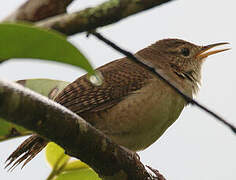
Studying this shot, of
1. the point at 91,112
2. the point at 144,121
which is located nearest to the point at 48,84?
the point at 91,112

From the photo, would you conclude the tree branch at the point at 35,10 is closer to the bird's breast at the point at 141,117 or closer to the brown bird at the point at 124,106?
the brown bird at the point at 124,106

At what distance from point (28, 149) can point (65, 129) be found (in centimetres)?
135

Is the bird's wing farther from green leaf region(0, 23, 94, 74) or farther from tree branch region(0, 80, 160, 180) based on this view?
green leaf region(0, 23, 94, 74)

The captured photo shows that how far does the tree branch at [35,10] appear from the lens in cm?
227

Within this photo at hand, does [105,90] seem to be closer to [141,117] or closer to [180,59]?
[141,117]

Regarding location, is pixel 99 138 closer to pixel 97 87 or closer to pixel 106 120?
pixel 106 120

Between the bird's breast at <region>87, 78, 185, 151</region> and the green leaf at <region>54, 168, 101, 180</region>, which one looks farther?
the bird's breast at <region>87, 78, 185, 151</region>

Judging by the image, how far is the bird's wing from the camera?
12.6 ft

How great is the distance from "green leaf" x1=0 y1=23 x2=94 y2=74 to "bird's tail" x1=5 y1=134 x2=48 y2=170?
1.52 meters

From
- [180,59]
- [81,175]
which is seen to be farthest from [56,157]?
[180,59]

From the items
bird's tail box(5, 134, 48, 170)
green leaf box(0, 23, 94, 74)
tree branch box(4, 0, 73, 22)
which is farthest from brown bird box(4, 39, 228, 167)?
green leaf box(0, 23, 94, 74)

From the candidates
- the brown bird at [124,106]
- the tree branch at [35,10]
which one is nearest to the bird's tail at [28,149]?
the brown bird at [124,106]

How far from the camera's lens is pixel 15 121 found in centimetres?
204

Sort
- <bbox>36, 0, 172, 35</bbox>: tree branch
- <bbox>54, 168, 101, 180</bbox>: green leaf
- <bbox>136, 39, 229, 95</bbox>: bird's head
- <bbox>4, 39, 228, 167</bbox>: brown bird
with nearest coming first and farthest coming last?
<bbox>36, 0, 172, 35</bbox>: tree branch → <bbox>54, 168, 101, 180</bbox>: green leaf → <bbox>4, 39, 228, 167</bbox>: brown bird → <bbox>136, 39, 229, 95</bbox>: bird's head
